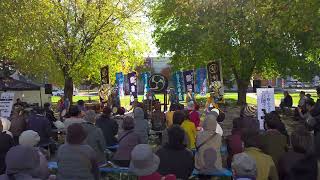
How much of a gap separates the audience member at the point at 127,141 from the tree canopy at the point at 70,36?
17.5 m

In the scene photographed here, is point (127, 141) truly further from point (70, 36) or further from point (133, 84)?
point (70, 36)

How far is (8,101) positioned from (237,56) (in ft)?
58.2

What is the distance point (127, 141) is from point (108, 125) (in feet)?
8.47

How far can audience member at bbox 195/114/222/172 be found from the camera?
7875 millimetres

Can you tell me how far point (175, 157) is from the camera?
650cm

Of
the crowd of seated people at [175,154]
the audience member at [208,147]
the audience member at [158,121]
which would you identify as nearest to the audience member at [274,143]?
the crowd of seated people at [175,154]

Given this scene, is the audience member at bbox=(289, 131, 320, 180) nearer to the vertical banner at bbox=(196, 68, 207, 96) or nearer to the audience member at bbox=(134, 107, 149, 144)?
the audience member at bbox=(134, 107, 149, 144)

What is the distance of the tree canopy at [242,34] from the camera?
2411 cm

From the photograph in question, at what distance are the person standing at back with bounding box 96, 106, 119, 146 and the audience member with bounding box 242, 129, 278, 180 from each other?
531 centimetres

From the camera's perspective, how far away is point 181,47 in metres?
31.1

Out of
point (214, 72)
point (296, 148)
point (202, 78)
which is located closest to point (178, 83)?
point (202, 78)

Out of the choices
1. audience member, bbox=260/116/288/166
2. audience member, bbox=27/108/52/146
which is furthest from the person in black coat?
audience member, bbox=260/116/288/166

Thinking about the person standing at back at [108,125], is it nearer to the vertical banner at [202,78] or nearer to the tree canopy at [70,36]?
the tree canopy at [70,36]

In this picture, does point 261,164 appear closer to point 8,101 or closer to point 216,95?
point 8,101
